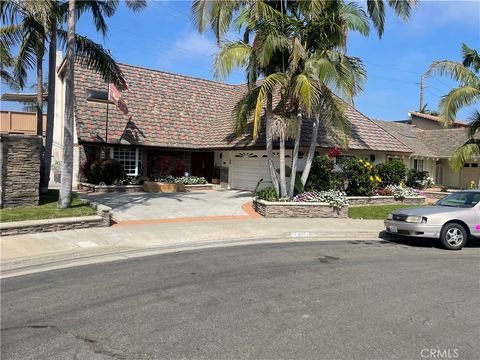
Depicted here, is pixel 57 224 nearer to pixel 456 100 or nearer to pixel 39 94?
pixel 39 94

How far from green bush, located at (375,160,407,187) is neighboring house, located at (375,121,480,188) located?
9.87 metres

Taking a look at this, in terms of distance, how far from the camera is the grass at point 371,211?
15.6 m

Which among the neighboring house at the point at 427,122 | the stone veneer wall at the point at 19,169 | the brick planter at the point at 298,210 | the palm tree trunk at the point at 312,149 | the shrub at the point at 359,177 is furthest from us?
the neighboring house at the point at 427,122

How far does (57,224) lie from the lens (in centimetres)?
1091

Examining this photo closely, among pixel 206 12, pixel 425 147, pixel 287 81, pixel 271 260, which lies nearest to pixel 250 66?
pixel 287 81

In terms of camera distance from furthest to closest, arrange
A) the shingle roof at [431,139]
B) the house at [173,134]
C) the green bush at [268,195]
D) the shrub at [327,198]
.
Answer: the shingle roof at [431,139] → the house at [173,134] → the green bush at [268,195] → the shrub at [327,198]

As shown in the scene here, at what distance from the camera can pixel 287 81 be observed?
15078 millimetres

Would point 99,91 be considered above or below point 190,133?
above

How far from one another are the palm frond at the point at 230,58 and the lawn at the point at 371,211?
6.82 meters

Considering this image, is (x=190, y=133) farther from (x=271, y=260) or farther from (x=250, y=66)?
(x=271, y=260)

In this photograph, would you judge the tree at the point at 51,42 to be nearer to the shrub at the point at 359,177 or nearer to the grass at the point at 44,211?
the grass at the point at 44,211

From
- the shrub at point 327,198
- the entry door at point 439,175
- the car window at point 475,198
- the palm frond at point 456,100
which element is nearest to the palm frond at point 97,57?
the shrub at point 327,198

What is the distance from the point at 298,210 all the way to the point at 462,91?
961cm

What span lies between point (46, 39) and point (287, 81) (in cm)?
931
